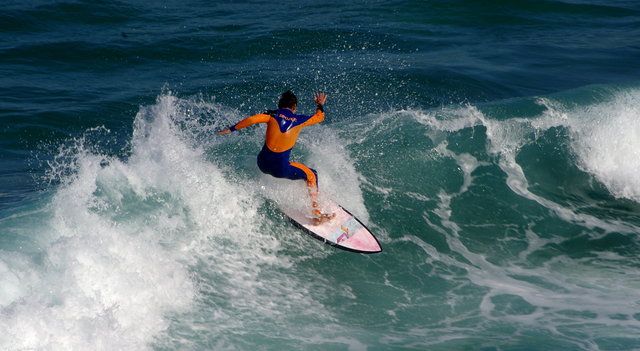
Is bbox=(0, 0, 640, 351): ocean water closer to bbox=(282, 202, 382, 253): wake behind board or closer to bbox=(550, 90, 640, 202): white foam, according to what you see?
bbox=(550, 90, 640, 202): white foam

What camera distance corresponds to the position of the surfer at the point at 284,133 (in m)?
7.71

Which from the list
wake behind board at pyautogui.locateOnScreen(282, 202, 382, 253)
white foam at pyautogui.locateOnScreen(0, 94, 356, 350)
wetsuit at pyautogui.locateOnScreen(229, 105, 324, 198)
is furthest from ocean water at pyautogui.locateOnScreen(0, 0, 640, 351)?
wetsuit at pyautogui.locateOnScreen(229, 105, 324, 198)

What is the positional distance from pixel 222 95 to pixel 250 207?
649 centimetres

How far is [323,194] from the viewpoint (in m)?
8.94

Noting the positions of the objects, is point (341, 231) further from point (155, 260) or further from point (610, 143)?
point (610, 143)

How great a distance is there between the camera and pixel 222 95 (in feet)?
48.1

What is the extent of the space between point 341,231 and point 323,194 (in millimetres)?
857

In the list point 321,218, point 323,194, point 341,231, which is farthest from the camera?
point 323,194

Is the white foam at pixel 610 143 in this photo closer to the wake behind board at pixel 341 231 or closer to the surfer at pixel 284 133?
the wake behind board at pixel 341 231

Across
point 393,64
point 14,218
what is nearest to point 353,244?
point 14,218

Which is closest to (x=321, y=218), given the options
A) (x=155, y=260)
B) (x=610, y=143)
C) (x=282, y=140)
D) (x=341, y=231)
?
(x=341, y=231)

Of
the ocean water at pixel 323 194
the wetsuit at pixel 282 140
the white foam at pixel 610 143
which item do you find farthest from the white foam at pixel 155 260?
the white foam at pixel 610 143

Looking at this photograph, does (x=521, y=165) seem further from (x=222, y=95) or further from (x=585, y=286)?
(x=222, y=95)

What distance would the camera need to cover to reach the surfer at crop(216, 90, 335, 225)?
7.71 m
